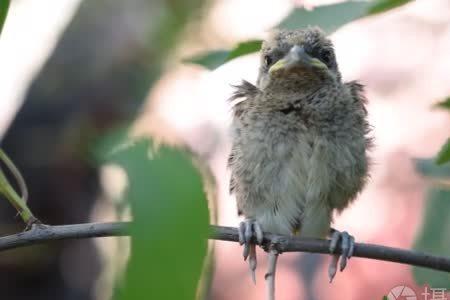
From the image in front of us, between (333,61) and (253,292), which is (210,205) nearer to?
(333,61)

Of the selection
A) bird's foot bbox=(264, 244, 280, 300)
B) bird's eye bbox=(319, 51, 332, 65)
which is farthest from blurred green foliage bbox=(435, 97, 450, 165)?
bird's eye bbox=(319, 51, 332, 65)

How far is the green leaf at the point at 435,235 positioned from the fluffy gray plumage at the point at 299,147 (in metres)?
0.71

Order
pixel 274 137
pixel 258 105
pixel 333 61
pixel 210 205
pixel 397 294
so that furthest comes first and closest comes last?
pixel 333 61 < pixel 258 105 < pixel 274 137 < pixel 397 294 < pixel 210 205

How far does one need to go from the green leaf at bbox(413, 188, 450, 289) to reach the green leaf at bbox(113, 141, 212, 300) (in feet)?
2.13

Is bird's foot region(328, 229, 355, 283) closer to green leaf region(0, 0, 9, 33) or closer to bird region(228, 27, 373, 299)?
bird region(228, 27, 373, 299)

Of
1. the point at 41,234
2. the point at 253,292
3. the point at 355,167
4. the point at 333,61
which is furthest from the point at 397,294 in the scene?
the point at 253,292

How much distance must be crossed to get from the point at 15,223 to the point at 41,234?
7.85ft

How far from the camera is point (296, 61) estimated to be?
5.99 ft

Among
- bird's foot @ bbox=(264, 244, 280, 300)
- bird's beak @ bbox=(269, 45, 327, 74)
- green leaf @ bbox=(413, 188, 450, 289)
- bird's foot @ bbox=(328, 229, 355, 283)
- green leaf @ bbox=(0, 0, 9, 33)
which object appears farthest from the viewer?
bird's beak @ bbox=(269, 45, 327, 74)

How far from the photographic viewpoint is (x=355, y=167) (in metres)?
1.77

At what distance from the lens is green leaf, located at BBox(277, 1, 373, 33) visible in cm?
76

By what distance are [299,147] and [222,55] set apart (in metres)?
0.88

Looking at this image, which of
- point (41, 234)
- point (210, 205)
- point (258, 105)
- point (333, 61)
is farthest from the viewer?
point (333, 61)

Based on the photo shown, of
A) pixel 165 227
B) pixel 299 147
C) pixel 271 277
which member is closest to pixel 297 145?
pixel 299 147
